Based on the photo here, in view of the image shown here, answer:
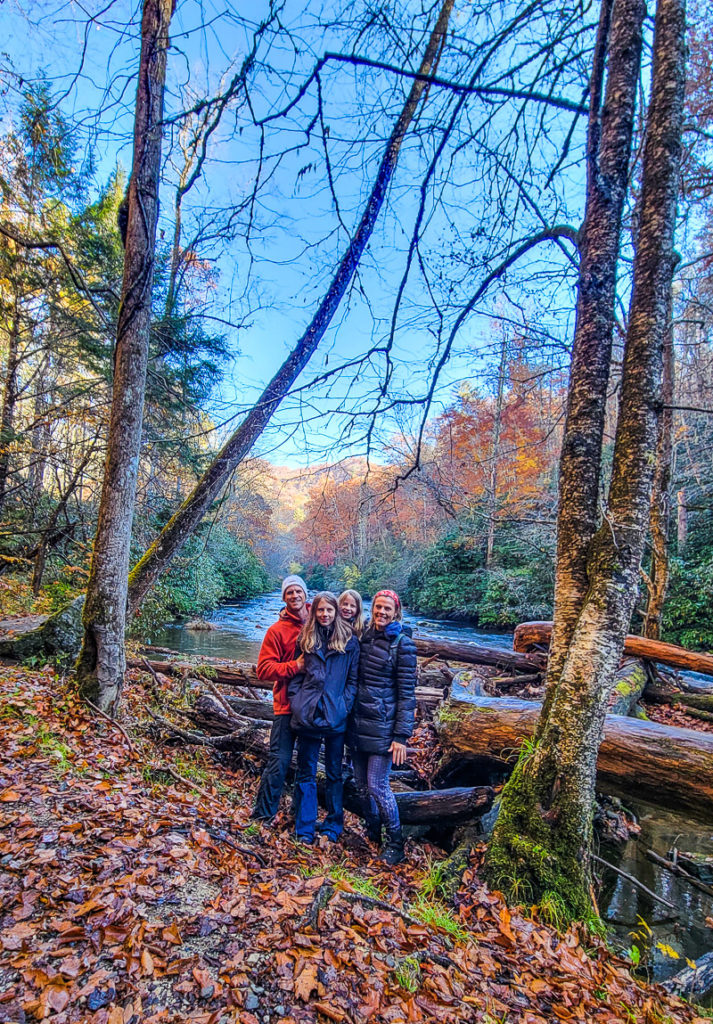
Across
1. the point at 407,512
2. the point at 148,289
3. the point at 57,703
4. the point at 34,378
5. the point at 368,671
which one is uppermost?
the point at 34,378

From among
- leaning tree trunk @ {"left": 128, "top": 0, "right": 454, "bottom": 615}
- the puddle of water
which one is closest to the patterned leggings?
the puddle of water

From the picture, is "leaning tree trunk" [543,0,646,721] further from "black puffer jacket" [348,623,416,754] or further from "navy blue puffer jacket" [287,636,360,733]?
"navy blue puffer jacket" [287,636,360,733]

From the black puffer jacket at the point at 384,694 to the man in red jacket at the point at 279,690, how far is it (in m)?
0.60

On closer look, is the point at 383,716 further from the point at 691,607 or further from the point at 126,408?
the point at 691,607

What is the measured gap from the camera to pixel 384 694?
12.4ft

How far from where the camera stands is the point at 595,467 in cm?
331

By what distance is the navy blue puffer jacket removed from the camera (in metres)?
3.65

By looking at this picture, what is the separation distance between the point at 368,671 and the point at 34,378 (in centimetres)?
1185

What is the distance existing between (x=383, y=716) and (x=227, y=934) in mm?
1896

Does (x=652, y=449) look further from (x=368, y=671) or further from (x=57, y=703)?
(x=57, y=703)

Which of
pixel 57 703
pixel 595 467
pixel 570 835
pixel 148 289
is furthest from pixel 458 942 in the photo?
pixel 148 289

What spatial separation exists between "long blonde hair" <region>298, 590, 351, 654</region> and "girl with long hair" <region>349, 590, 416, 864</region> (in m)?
0.27

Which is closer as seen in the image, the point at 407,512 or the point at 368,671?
the point at 368,671

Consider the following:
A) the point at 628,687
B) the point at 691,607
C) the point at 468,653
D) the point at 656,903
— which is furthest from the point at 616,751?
the point at 691,607
